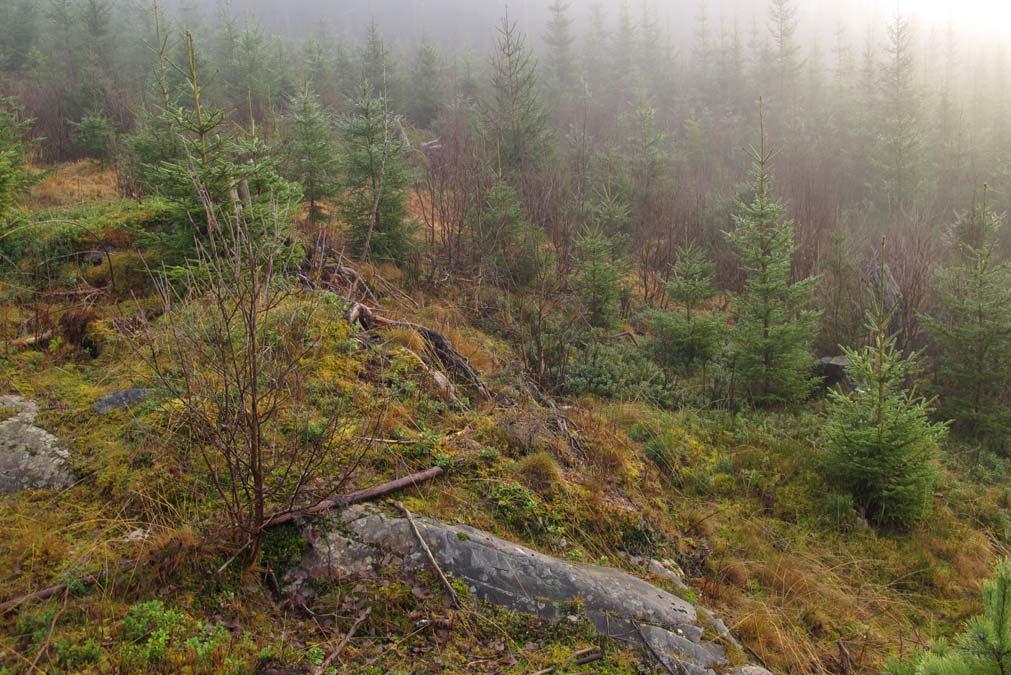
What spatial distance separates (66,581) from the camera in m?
2.81

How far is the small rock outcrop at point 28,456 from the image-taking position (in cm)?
356

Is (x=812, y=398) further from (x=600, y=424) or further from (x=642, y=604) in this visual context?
(x=642, y=604)

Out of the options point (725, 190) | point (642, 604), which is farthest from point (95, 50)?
point (642, 604)

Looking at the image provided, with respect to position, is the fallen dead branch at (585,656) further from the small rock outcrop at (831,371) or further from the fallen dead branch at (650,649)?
the small rock outcrop at (831,371)

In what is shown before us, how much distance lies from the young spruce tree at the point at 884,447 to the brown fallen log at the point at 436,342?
12.2 ft

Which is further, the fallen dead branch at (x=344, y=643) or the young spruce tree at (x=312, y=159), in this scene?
the young spruce tree at (x=312, y=159)

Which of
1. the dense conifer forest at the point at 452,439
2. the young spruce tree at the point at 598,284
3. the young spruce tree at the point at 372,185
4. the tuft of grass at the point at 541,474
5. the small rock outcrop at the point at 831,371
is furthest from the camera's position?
the young spruce tree at the point at 598,284

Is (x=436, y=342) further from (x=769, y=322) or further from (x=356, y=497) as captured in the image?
(x=769, y=322)

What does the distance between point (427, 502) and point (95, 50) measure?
29.3 metres

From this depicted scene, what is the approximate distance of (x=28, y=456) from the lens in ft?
12.2

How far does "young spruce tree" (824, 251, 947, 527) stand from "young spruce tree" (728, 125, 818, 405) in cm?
194

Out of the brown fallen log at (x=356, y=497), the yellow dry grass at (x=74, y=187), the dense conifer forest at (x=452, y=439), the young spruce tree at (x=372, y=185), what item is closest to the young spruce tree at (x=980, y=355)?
the dense conifer forest at (x=452, y=439)

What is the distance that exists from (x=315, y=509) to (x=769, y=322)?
266 inches

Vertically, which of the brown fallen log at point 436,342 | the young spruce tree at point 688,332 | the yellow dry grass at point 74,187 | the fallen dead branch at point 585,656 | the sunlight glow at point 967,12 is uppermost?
the sunlight glow at point 967,12
